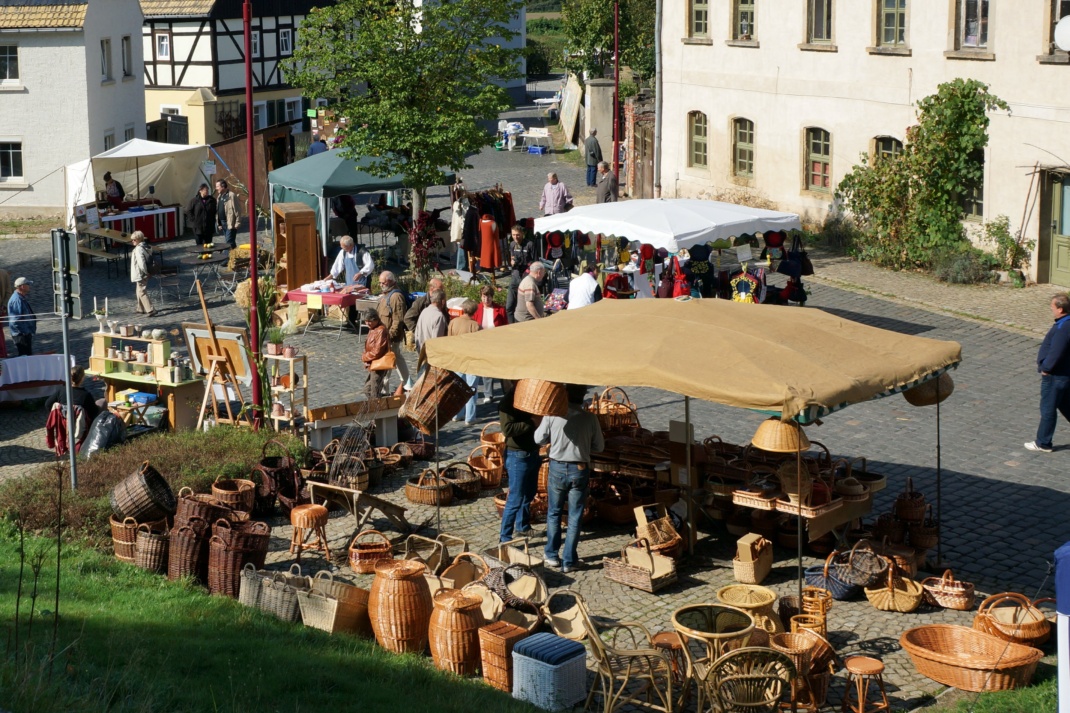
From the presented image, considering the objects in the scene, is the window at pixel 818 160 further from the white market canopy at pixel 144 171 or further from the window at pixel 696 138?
the white market canopy at pixel 144 171

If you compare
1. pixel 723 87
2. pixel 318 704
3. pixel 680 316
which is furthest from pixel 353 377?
pixel 723 87

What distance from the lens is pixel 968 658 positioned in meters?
9.34

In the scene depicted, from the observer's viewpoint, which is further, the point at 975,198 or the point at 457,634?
the point at 975,198

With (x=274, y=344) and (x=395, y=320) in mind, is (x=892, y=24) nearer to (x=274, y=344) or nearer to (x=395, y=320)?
(x=395, y=320)

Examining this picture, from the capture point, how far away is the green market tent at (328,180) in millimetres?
23875

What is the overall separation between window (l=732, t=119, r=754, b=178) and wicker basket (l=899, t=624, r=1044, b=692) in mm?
21539

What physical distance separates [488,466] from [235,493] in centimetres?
262

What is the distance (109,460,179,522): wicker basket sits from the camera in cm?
1204

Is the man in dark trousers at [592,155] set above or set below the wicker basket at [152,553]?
above

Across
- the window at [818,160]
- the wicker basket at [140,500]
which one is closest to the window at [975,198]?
the window at [818,160]

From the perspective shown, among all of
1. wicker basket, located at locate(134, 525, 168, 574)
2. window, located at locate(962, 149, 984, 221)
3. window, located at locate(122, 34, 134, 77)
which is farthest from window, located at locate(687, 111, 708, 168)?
wicker basket, located at locate(134, 525, 168, 574)

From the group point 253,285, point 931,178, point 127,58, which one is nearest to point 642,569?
point 253,285

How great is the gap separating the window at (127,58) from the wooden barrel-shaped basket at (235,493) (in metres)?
25.6

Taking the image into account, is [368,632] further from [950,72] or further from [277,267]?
[950,72]
